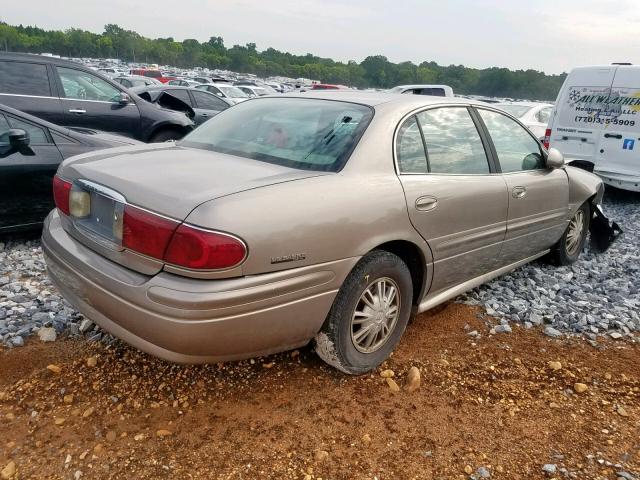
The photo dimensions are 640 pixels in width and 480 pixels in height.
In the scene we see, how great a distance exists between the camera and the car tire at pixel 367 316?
8.46ft

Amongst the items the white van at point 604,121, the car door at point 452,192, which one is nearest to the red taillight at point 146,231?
the car door at point 452,192

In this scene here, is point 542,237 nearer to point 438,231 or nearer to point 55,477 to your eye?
point 438,231

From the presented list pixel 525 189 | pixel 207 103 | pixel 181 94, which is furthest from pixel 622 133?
pixel 181 94

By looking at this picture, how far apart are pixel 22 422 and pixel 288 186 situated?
1.65m

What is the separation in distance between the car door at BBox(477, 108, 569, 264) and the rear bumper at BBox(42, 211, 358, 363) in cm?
177

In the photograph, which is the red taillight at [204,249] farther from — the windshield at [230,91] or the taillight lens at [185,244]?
the windshield at [230,91]

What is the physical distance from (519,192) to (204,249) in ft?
8.38

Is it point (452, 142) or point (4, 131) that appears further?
point (4, 131)

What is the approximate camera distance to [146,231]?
2.18m

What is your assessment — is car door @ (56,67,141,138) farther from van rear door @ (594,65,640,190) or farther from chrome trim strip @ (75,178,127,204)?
van rear door @ (594,65,640,190)

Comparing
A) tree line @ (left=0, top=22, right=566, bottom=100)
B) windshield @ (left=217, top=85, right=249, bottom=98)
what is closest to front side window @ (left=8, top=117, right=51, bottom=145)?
windshield @ (left=217, top=85, right=249, bottom=98)

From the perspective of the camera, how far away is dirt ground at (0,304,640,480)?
2189mm

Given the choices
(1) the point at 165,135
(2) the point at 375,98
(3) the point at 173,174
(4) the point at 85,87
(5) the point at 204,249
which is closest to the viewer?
(5) the point at 204,249

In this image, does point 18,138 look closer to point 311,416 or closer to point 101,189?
point 101,189
